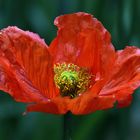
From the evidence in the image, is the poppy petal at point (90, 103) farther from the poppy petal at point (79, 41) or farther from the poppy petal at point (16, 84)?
the poppy petal at point (79, 41)

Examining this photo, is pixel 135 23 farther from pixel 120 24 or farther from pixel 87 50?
pixel 87 50

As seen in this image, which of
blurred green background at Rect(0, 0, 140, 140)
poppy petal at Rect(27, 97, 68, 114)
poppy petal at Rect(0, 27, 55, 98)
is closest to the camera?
poppy petal at Rect(27, 97, 68, 114)

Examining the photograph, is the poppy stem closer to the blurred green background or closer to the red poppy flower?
the red poppy flower

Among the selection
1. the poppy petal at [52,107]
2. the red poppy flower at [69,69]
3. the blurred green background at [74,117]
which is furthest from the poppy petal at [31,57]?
the blurred green background at [74,117]

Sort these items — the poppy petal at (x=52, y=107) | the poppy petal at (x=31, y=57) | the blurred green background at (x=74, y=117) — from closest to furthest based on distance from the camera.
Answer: the poppy petal at (x=52, y=107) → the poppy petal at (x=31, y=57) → the blurred green background at (x=74, y=117)

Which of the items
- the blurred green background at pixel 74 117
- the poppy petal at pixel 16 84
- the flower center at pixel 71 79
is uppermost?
the poppy petal at pixel 16 84

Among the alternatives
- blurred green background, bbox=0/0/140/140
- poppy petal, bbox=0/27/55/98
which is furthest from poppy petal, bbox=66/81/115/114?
blurred green background, bbox=0/0/140/140

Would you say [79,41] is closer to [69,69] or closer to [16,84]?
[69,69]
